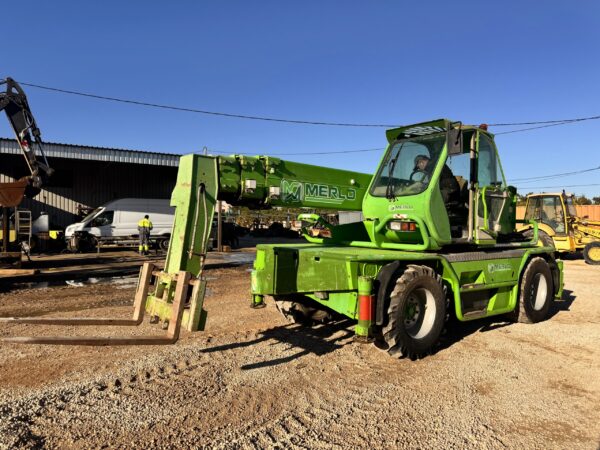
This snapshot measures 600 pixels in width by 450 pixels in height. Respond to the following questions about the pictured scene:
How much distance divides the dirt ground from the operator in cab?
2007mm

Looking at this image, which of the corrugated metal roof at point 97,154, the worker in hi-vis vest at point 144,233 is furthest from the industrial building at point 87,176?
the worker in hi-vis vest at point 144,233

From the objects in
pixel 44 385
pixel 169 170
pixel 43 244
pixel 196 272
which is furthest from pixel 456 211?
pixel 169 170

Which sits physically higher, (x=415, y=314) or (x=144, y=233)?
(x=144, y=233)

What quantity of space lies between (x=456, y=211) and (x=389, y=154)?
1277 millimetres

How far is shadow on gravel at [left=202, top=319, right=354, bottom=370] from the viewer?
5469 mm

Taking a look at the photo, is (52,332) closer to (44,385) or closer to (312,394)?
(44,385)

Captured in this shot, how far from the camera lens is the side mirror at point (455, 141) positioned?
5.65m

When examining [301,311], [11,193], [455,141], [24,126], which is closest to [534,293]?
[455,141]

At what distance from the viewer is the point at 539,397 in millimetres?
4414

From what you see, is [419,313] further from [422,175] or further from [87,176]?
[87,176]

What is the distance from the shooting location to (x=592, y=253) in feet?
56.0

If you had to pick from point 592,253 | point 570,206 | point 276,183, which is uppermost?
point 570,206

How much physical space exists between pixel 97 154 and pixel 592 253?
21.0 metres

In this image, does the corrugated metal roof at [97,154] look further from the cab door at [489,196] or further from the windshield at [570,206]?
the cab door at [489,196]
